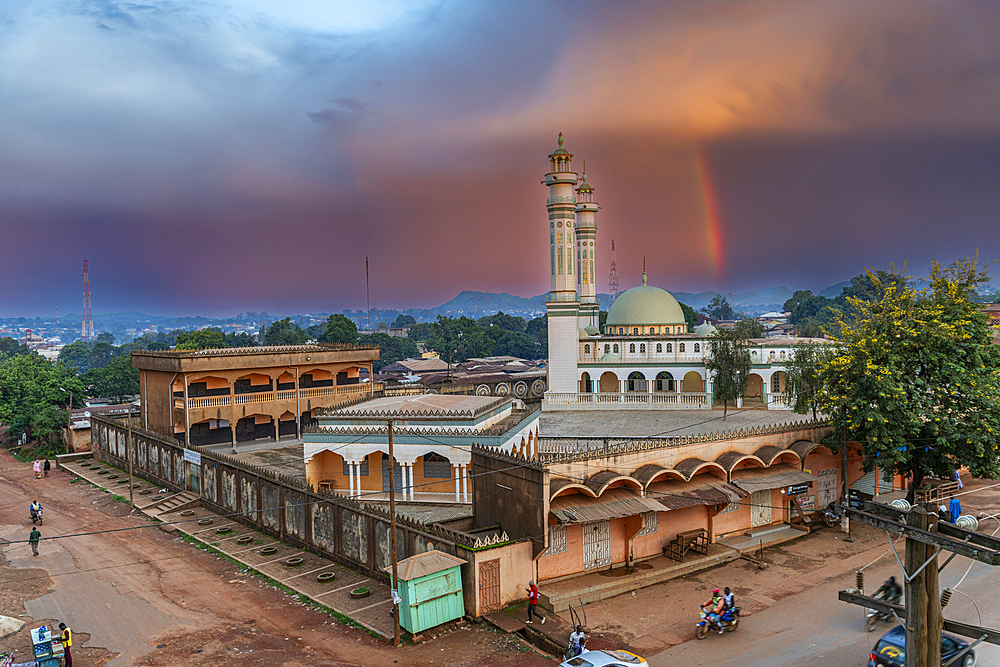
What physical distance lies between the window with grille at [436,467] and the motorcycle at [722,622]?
1248 cm

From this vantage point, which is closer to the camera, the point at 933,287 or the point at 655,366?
the point at 933,287

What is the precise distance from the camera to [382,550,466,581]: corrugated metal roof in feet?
49.4

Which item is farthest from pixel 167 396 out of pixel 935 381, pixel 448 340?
pixel 448 340

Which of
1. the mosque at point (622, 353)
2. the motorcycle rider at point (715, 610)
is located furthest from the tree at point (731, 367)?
the motorcycle rider at point (715, 610)

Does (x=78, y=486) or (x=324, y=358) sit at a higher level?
(x=324, y=358)

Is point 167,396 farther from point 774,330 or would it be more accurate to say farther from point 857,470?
point 774,330

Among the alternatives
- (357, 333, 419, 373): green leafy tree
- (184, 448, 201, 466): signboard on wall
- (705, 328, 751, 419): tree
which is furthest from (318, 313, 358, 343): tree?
(184, 448, 201, 466): signboard on wall

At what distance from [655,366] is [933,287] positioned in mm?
32148

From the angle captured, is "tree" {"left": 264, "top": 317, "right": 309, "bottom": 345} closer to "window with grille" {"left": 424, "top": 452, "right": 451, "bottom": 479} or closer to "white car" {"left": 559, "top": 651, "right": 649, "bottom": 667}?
"window with grille" {"left": 424, "top": 452, "right": 451, "bottom": 479}

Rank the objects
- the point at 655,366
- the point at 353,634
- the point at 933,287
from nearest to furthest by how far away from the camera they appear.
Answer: the point at 353,634 → the point at 933,287 → the point at 655,366

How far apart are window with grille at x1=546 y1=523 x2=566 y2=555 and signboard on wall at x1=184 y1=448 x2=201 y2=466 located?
17762 mm

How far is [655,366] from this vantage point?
53.9m

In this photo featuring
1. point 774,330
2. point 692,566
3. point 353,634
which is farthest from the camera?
point 774,330

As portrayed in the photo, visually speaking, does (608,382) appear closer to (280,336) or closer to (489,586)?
(489,586)
